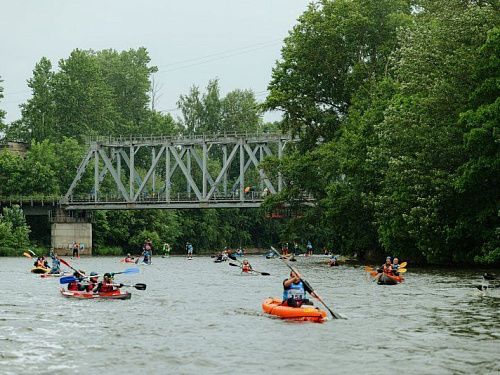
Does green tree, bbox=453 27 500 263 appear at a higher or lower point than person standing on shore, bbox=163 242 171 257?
higher

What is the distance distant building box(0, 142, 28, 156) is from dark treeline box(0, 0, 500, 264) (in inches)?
261

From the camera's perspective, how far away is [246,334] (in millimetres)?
33500

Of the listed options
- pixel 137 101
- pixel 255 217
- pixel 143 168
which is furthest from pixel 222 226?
pixel 137 101

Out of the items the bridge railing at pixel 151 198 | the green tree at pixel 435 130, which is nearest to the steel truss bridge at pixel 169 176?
the bridge railing at pixel 151 198

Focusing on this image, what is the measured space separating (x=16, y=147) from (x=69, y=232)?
945 inches

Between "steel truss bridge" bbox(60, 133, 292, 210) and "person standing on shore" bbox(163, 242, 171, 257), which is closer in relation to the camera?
"steel truss bridge" bbox(60, 133, 292, 210)

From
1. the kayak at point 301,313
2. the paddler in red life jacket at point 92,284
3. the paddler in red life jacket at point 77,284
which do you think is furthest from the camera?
the paddler in red life jacket at point 77,284

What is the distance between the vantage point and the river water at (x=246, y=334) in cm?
2733

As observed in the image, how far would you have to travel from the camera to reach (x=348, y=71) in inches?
3716

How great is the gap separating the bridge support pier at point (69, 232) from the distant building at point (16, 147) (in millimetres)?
18608

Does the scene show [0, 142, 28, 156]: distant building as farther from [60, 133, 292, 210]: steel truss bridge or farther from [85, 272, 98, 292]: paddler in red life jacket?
[85, 272, 98, 292]: paddler in red life jacket

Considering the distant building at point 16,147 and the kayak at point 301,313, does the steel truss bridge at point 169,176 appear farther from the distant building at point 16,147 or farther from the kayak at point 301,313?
the kayak at point 301,313

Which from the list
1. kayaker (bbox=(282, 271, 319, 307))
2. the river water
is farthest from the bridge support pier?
kayaker (bbox=(282, 271, 319, 307))

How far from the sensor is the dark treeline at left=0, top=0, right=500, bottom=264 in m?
61.1
